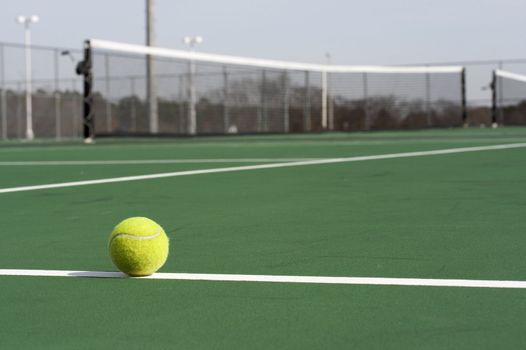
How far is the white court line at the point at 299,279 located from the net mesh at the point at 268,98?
2361 centimetres

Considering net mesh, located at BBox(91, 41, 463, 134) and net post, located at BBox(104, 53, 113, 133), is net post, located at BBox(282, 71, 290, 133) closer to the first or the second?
net mesh, located at BBox(91, 41, 463, 134)

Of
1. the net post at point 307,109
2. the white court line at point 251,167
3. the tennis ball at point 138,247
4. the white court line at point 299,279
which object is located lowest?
the white court line at point 299,279

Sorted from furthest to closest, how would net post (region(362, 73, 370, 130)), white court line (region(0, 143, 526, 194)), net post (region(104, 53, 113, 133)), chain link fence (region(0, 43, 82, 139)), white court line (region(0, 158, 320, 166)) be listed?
1. net post (region(362, 73, 370, 130))
2. chain link fence (region(0, 43, 82, 139))
3. net post (region(104, 53, 113, 133))
4. white court line (region(0, 158, 320, 166))
5. white court line (region(0, 143, 526, 194))

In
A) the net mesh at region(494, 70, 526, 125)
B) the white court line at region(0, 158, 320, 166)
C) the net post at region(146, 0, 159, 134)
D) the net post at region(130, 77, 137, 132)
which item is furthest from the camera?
the net mesh at region(494, 70, 526, 125)

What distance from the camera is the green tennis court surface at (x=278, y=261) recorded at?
2.76 meters

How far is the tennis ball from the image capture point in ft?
11.8

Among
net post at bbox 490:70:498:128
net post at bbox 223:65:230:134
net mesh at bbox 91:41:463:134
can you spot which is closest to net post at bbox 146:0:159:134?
net mesh at bbox 91:41:463:134

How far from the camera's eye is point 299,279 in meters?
3.61

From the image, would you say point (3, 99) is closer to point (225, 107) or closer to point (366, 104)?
point (225, 107)

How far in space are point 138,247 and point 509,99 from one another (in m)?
33.6

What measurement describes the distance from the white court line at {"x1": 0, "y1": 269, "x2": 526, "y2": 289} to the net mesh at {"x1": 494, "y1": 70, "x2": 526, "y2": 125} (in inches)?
1282

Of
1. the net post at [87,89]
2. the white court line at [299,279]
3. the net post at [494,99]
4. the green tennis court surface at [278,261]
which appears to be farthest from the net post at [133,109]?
the white court line at [299,279]

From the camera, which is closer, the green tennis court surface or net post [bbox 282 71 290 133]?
the green tennis court surface

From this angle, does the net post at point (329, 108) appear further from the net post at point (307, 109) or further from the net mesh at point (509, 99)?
the net mesh at point (509, 99)
